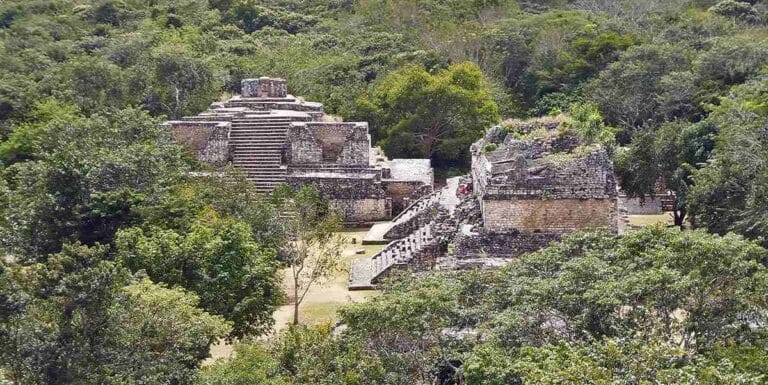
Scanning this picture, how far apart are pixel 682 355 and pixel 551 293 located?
7.16 ft

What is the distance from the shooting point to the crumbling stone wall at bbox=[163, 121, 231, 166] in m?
25.4

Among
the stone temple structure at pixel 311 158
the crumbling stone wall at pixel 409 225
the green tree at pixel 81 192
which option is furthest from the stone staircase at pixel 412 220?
the green tree at pixel 81 192

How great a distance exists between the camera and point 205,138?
25.6 metres

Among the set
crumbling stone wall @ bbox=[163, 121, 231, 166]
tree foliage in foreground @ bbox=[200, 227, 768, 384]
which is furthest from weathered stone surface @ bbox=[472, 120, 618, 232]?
crumbling stone wall @ bbox=[163, 121, 231, 166]

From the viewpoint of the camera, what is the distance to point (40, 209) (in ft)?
55.4

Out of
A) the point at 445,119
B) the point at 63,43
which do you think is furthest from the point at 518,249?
the point at 63,43

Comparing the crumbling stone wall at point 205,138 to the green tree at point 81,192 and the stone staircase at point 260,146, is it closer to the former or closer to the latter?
the stone staircase at point 260,146

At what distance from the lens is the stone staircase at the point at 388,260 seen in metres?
18.2

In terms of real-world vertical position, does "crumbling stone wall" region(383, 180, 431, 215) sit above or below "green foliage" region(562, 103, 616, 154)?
below

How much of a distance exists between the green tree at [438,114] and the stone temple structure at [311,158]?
363 centimetres

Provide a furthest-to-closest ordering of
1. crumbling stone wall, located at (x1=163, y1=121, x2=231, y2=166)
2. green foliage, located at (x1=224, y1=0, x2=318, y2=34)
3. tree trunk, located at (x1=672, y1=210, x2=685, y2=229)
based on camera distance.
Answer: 1. green foliage, located at (x1=224, y1=0, x2=318, y2=34)
2. crumbling stone wall, located at (x1=163, y1=121, x2=231, y2=166)
3. tree trunk, located at (x1=672, y1=210, x2=685, y2=229)

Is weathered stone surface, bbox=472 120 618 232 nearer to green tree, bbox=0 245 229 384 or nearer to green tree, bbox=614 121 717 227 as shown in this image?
green tree, bbox=614 121 717 227

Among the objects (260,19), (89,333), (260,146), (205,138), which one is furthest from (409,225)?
(260,19)

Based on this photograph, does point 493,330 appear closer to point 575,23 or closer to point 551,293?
point 551,293
